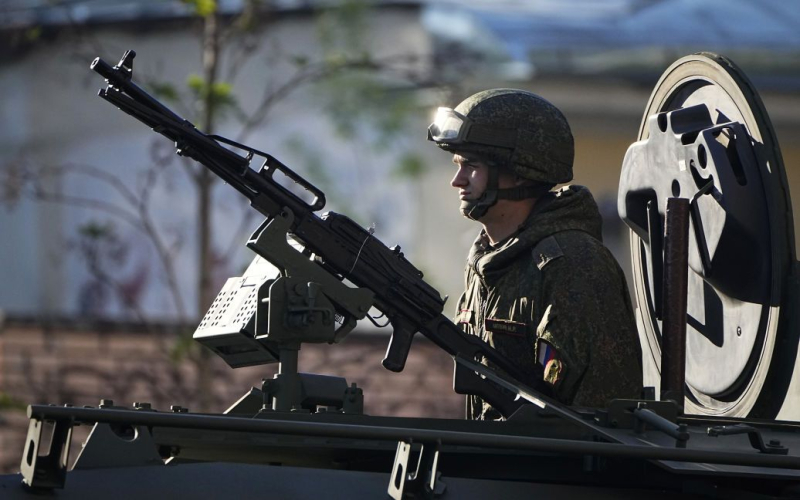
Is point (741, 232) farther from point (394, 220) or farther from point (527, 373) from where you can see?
point (394, 220)

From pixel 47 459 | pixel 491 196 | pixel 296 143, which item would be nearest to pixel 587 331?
pixel 491 196

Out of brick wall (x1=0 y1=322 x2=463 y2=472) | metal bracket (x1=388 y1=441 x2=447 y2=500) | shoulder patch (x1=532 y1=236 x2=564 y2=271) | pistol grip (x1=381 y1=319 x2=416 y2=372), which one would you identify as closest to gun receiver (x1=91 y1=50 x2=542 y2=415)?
pistol grip (x1=381 y1=319 x2=416 y2=372)

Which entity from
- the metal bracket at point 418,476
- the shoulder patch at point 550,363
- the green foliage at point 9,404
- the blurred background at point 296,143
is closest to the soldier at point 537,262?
the shoulder patch at point 550,363

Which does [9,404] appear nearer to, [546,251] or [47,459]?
[546,251]

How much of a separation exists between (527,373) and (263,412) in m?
1.14

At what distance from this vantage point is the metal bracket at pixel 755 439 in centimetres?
418

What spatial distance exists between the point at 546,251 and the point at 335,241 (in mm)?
731

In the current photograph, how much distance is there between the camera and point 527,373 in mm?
5219

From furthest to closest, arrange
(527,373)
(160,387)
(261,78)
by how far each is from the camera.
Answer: (261,78) → (160,387) → (527,373)

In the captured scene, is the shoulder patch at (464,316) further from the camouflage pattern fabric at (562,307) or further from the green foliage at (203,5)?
the green foliage at (203,5)

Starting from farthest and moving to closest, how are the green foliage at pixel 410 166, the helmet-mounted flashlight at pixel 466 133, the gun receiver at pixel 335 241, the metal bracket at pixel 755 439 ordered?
the green foliage at pixel 410 166 < the helmet-mounted flashlight at pixel 466 133 < the gun receiver at pixel 335 241 < the metal bracket at pixel 755 439

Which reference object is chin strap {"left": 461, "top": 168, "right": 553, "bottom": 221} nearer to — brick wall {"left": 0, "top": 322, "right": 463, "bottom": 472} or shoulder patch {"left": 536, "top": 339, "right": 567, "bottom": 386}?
shoulder patch {"left": 536, "top": 339, "right": 567, "bottom": 386}

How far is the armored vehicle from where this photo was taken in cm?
390

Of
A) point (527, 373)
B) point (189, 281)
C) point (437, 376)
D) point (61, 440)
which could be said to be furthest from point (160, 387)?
point (61, 440)
